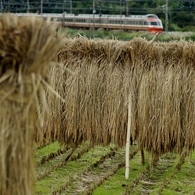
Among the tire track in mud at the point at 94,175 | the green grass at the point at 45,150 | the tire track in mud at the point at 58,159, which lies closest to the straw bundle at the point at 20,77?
the tire track in mud at the point at 94,175

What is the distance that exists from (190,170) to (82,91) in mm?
2357

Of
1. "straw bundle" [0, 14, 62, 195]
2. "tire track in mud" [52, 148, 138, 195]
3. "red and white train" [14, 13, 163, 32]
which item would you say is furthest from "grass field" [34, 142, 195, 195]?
"red and white train" [14, 13, 163, 32]

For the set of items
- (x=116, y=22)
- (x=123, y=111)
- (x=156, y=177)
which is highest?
(x=116, y=22)

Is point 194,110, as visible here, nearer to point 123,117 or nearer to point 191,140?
point 191,140

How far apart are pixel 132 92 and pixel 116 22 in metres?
22.5

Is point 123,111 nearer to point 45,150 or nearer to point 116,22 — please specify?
point 45,150

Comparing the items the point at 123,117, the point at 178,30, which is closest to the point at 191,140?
the point at 123,117

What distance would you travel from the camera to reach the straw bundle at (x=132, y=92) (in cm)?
→ 1010

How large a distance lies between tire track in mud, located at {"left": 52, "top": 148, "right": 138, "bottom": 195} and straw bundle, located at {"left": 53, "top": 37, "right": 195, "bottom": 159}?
0.52 meters

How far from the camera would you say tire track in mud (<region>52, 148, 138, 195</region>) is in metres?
9.08

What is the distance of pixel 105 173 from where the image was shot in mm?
10297

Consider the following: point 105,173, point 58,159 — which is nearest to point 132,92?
point 105,173

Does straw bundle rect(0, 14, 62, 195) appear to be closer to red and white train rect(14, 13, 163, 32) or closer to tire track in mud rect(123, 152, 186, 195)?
tire track in mud rect(123, 152, 186, 195)

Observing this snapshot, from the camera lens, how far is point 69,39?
35.0 ft
